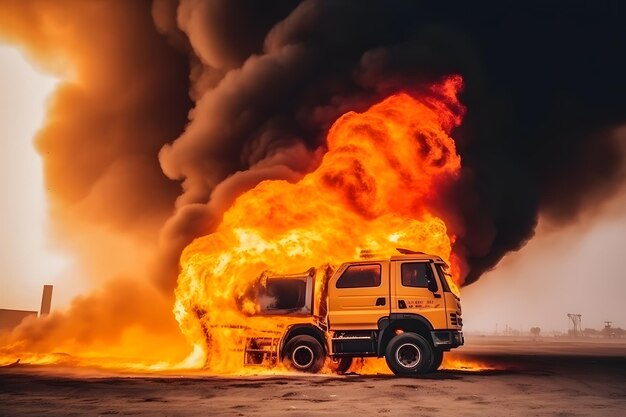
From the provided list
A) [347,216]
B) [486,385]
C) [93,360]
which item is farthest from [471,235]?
[93,360]

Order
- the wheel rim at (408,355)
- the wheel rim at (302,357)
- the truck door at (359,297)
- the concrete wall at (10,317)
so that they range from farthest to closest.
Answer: the concrete wall at (10,317) → the wheel rim at (302,357) → the truck door at (359,297) → the wheel rim at (408,355)

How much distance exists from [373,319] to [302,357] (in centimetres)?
209

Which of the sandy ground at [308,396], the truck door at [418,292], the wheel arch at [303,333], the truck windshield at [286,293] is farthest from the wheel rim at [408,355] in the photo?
the truck windshield at [286,293]

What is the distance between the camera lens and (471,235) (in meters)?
24.4

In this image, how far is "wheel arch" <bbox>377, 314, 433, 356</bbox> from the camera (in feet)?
39.5

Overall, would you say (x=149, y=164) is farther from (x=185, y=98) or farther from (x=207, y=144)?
(x=207, y=144)

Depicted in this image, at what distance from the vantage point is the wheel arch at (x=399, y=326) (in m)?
12.0

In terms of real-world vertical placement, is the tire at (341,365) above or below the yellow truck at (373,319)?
below

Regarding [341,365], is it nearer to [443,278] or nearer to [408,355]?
[408,355]

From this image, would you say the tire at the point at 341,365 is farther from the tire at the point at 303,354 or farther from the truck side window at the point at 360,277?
the truck side window at the point at 360,277

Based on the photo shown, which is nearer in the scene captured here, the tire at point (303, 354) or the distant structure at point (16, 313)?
the tire at point (303, 354)

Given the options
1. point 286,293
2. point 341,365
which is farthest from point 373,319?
point 286,293

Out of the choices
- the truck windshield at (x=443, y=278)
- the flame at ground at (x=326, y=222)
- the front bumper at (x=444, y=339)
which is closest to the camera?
the front bumper at (x=444, y=339)

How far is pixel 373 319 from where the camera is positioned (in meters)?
12.2
